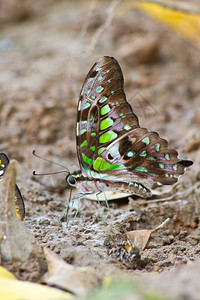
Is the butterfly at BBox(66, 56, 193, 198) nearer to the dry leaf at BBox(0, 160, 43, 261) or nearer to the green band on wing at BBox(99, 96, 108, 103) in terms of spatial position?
the green band on wing at BBox(99, 96, 108, 103)

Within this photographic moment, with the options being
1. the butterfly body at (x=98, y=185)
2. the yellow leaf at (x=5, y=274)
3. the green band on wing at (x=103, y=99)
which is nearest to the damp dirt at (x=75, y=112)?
the yellow leaf at (x=5, y=274)

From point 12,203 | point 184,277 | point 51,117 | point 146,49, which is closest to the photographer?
point 184,277

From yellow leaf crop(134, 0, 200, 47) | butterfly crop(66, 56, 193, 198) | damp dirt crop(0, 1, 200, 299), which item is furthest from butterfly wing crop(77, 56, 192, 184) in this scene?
yellow leaf crop(134, 0, 200, 47)

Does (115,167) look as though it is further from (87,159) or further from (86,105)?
(86,105)

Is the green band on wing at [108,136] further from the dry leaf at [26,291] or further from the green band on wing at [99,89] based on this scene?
the dry leaf at [26,291]

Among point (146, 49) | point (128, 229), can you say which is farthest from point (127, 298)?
point (146, 49)

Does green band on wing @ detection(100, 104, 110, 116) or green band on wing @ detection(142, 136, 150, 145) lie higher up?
green band on wing @ detection(100, 104, 110, 116)

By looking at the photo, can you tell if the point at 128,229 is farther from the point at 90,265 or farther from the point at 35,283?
the point at 35,283

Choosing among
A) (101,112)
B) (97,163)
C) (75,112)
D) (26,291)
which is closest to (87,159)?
(97,163)
